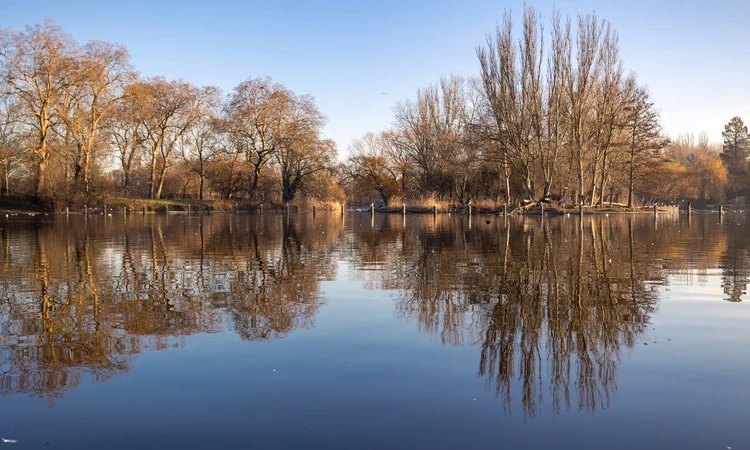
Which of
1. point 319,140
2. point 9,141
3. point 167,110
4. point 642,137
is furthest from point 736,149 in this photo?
point 9,141

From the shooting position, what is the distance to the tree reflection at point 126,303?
556cm

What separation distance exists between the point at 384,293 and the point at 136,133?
5218cm

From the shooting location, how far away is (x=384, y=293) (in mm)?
9328

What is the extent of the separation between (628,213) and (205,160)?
4256cm

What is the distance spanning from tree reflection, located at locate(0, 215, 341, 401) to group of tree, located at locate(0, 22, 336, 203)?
34.8m

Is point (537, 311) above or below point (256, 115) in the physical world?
below

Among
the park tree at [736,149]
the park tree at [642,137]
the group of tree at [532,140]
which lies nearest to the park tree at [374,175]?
the group of tree at [532,140]

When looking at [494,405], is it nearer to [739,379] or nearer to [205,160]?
[739,379]

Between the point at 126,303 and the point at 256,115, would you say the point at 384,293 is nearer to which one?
the point at 126,303

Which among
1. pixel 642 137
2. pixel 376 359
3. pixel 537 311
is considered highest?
pixel 642 137

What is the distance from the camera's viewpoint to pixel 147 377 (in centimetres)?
505

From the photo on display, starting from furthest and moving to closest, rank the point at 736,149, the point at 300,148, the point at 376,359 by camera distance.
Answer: the point at 736,149 < the point at 300,148 < the point at 376,359

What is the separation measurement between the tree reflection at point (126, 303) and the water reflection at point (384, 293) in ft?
0.09

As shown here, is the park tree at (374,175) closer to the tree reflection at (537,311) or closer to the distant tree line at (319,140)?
the distant tree line at (319,140)
